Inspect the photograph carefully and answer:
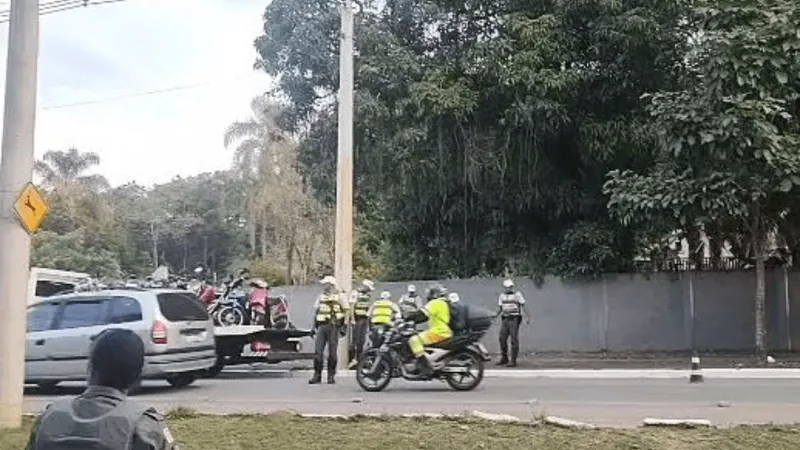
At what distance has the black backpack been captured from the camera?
1488cm

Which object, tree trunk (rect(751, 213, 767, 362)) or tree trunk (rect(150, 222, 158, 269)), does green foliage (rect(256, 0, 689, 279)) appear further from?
tree trunk (rect(150, 222, 158, 269))

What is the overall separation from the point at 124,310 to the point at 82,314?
82cm

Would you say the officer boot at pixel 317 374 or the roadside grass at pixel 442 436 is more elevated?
the roadside grass at pixel 442 436

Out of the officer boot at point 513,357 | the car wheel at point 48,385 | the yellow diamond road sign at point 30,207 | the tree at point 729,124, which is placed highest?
the tree at point 729,124

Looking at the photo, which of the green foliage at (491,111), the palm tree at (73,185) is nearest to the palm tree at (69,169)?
the palm tree at (73,185)

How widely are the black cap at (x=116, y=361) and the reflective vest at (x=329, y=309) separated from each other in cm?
1237

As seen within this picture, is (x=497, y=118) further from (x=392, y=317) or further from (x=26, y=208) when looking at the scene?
(x=26, y=208)

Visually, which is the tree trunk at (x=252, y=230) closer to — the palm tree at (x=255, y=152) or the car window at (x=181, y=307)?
the palm tree at (x=255, y=152)

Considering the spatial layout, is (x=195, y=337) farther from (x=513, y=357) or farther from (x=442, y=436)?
(x=442, y=436)

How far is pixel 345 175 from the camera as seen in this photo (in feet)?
65.4

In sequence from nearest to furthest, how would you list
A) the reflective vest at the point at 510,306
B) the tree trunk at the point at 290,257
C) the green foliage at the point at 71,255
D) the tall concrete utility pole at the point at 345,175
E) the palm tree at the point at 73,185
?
the tall concrete utility pole at the point at 345,175, the reflective vest at the point at 510,306, the tree trunk at the point at 290,257, the green foliage at the point at 71,255, the palm tree at the point at 73,185

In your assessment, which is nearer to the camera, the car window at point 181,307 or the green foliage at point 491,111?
the car window at point 181,307

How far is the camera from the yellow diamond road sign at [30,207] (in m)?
10.3

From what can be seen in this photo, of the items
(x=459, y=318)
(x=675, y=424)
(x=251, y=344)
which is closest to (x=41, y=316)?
(x=251, y=344)
